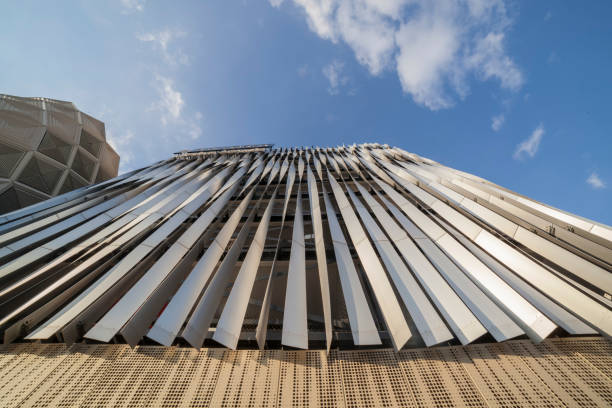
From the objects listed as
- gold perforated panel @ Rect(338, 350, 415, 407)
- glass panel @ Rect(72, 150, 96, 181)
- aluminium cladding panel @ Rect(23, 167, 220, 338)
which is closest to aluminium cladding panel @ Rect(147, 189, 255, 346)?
aluminium cladding panel @ Rect(23, 167, 220, 338)

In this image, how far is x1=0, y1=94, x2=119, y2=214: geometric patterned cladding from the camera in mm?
13148

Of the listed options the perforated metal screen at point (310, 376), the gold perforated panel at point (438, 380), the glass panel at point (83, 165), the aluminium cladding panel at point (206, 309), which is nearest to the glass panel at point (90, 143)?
the glass panel at point (83, 165)

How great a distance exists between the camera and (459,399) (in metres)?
2.84

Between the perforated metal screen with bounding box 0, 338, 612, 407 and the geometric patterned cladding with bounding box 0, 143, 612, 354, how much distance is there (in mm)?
203

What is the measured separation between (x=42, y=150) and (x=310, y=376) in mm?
22232

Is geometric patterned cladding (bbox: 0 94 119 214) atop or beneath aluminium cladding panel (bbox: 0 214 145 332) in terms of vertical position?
atop

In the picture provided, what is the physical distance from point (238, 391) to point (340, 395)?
1.47 metres

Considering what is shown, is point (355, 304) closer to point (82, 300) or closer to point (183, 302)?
point (183, 302)

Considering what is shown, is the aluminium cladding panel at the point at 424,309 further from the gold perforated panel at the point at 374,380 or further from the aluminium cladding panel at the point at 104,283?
the aluminium cladding panel at the point at 104,283

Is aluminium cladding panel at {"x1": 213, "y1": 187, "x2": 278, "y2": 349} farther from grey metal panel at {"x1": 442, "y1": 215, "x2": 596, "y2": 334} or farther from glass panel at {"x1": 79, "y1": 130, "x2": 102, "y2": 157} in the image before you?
glass panel at {"x1": 79, "y1": 130, "x2": 102, "y2": 157}

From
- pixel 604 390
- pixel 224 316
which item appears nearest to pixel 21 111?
pixel 224 316

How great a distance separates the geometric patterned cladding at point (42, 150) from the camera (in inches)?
518

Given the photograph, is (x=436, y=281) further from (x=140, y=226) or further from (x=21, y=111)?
(x=21, y=111)

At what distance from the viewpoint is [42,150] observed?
14367 mm
